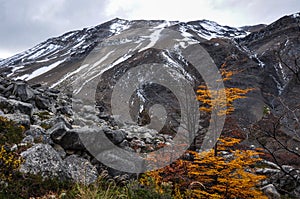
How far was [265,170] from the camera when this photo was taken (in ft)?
43.8

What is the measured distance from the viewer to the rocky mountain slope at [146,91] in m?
9.60

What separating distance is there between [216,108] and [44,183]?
5.94 metres

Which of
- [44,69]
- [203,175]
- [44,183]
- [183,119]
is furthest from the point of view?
[44,69]

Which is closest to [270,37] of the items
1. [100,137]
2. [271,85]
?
[271,85]

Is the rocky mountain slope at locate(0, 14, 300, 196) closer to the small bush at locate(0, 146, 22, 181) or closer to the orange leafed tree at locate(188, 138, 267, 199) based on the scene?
the small bush at locate(0, 146, 22, 181)

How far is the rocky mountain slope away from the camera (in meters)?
9.60

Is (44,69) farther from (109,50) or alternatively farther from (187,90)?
(187,90)

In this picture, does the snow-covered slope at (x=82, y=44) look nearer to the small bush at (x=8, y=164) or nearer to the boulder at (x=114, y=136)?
the boulder at (x=114, y=136)

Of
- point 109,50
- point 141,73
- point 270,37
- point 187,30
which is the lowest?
point 141,73

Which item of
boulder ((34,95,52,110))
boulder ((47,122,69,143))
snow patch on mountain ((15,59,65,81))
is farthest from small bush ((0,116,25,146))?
snow patch on mountain ((15,59,65,81))

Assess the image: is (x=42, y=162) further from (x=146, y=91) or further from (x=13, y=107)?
(x=146, y=91)

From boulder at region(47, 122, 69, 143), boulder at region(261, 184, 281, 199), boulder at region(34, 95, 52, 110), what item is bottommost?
boulder at region(261, 184, 281, 199)

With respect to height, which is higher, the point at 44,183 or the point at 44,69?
the point at 44,69

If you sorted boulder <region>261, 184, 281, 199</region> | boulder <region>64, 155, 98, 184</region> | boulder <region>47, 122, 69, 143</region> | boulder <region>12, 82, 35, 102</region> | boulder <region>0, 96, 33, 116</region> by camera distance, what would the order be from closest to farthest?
boulder <region>64, 155, 98, 184</region>, boulder <region>47, 122, 69, 143</region>, boulder <region>261, 184, 281, 199</region>, boulder <region>0, 96, 33, 116</region>, boulder <region>12, 82, 35, 102</region>
